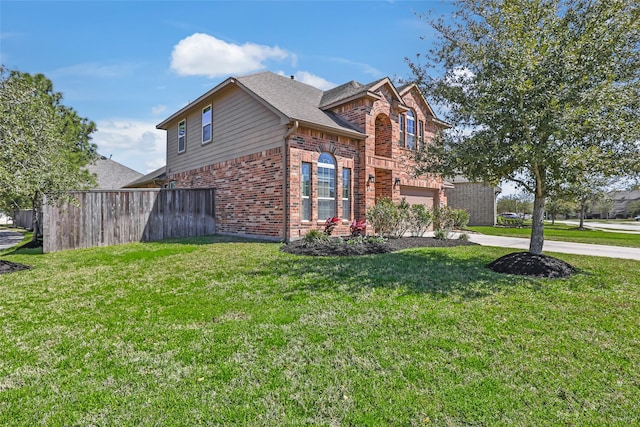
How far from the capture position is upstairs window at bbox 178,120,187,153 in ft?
54.1

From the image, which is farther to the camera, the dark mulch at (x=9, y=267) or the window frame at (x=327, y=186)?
the window frame at (x=327, y=186)

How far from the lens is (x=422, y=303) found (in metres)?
4.58

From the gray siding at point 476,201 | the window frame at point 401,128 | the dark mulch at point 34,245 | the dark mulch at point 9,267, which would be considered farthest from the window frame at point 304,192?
the gray siding at point 476,201

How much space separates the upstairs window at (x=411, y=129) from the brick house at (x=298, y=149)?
0.05 metres

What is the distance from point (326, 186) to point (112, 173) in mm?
24462

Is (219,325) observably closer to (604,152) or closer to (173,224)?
(604,152)

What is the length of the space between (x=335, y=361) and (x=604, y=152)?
6.63 m

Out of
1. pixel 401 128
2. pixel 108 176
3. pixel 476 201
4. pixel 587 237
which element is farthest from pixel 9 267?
pixel 476 201

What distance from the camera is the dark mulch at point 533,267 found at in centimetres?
623

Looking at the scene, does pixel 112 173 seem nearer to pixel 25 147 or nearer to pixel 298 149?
pixel 25 147

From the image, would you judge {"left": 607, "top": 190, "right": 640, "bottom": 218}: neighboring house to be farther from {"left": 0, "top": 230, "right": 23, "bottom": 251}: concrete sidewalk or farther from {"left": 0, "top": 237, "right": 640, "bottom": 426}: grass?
{"left": 0, "top": 230, "right": 23, "bottom": 251}: concrete sidewalk

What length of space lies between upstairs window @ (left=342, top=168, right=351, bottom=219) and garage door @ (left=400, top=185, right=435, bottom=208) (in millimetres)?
3698

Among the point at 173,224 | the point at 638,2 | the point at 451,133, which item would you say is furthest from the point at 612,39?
the point at 173,224

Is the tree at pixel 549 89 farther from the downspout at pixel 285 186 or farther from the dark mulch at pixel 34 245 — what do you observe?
the dark mulch at pixel 34 245
